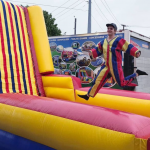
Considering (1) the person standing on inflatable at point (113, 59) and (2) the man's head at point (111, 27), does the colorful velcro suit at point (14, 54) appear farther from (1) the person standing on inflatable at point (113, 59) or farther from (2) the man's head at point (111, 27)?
(2) the man's head at point (111, 27)

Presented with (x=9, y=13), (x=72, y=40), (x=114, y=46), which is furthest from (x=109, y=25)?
(x=72, y=40)

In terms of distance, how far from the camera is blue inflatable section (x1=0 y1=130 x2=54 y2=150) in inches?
66.1

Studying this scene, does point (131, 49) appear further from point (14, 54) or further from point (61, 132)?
point (14, 54)

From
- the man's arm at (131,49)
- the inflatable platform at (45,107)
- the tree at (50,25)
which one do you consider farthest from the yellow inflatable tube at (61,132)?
the tree at (50,25)

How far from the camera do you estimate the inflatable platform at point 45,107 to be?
4.37ft

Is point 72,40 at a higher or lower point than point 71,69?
higher

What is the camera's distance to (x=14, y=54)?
9.83 ft

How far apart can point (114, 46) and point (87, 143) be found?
1173 mm

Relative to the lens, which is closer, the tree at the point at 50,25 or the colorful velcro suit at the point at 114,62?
the colorful velcro suit at the point at 114,62

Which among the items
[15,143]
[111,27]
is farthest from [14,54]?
[15,143]

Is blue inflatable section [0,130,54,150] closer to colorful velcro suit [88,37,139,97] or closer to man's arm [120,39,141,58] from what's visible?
colorful velcro suit [88,37,139,97]

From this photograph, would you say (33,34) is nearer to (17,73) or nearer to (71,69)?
(17,73)

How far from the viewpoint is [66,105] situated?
169cm

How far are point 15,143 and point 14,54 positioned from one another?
4.77 ft
